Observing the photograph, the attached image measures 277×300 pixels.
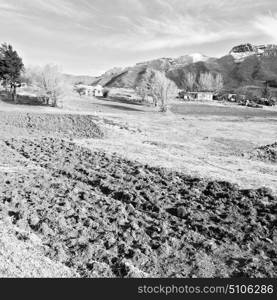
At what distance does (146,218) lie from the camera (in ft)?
31.1

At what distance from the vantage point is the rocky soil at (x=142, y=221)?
23.6 ft

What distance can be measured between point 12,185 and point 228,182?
7.84 m

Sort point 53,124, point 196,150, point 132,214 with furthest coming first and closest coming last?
1. point 53,124
2. point 196,150
3. point 132,214

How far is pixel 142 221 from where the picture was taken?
364 inches

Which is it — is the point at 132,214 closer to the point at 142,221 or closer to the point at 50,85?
the point at 142,221

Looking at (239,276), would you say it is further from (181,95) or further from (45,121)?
(181,95)

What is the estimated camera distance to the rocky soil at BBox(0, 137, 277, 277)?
284 inches

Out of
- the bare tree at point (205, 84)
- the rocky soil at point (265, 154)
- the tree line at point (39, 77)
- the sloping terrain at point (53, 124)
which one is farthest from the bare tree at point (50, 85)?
the bare tree at point (205, 84)

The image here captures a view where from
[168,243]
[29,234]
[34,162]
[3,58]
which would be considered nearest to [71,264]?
[29,234]

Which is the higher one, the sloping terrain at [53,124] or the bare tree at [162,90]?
the bare tree at [162,90]

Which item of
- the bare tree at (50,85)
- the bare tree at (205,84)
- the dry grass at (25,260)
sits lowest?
the dry grass at (25,260)

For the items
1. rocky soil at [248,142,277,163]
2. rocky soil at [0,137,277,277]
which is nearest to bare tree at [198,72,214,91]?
rocky soil at [248,142,277,163]

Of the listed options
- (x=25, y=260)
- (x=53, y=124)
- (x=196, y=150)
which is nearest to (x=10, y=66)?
(x=53, y=124)

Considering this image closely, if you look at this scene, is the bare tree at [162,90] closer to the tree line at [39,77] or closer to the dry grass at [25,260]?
the tree line at [39,77]
